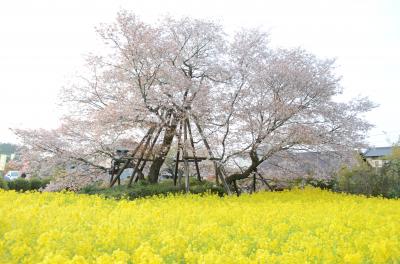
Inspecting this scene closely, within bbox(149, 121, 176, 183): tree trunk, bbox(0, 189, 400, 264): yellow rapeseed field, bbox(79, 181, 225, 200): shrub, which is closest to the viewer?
bbox(0, 189, 400, 264): yellow rapeseed field

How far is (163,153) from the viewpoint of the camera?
16203 mm

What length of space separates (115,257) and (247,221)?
12.9 ft

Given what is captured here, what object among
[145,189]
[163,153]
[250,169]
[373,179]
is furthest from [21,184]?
[373,179]

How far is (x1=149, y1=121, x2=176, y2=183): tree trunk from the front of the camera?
634 inches

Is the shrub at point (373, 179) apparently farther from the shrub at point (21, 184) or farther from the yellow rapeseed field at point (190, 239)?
the shrub at point (21, 184)

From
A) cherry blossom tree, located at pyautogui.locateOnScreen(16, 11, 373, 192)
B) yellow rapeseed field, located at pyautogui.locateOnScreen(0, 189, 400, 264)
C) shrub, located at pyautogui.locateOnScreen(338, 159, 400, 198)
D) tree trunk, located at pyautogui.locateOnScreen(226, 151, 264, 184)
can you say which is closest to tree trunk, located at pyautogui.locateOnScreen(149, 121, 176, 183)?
cherry blossom tree, located at pyautogui.locateOnScreen(16, 11, 373, 192)

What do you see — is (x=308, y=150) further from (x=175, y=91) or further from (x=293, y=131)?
(x=175, y=91)

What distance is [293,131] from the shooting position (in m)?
15.4

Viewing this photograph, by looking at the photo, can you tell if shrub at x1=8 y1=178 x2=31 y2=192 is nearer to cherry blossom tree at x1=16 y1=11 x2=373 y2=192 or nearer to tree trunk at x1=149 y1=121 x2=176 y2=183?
cherry blossom tree at x1=16 y1=11 x2=373 y2=192

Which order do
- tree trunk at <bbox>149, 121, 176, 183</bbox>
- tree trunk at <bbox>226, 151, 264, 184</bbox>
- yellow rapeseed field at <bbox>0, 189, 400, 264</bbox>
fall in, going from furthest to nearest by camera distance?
tree trunk at <bbox>226, 151, 264, 184</bbox>, tree trunk at <bbox>149, 121, 176, 183</bbox>, yellow rapeseed field at <bbox>0, 189, 400, 264</bbox>

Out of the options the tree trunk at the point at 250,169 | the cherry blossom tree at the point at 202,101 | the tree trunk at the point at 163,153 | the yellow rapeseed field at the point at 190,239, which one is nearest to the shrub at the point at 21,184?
the cherry blossom tree at the point at 202,101

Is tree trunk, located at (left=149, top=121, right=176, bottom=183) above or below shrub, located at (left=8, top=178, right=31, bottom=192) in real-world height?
above

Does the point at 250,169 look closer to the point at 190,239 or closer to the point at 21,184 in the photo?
the point at 190,239

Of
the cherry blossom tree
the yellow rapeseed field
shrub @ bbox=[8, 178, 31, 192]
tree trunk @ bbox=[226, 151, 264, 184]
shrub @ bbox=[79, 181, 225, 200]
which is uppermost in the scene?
the cherry blossom tree
